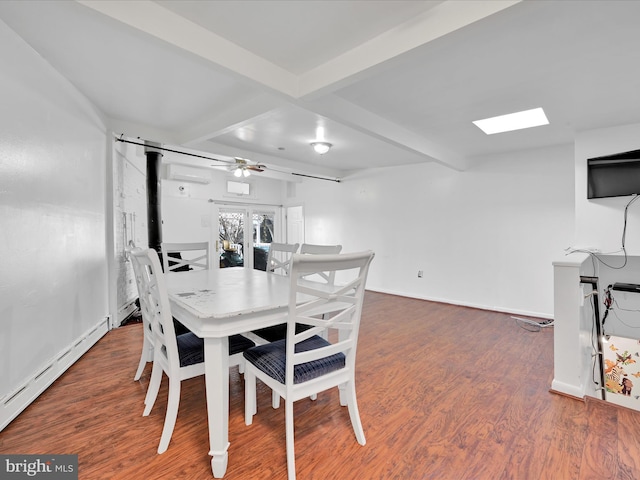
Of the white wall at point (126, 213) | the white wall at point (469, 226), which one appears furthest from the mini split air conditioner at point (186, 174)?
the white wall at point (469, 226)

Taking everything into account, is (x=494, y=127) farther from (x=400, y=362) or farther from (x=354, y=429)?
(x=354, y=429)

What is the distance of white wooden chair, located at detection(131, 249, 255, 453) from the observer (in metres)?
1.53

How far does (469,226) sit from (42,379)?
528 centimetres

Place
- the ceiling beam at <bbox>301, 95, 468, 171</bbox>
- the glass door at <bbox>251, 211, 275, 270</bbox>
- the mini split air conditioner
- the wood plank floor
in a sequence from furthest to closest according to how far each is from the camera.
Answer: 1. the glass door at <bbox>251, 211, 275, 270</bbox>
2. the mini split air conditioner
3. the ceiling beam at <bbox>301, 95, 468, 171</bbox>
4. the wood plank floor

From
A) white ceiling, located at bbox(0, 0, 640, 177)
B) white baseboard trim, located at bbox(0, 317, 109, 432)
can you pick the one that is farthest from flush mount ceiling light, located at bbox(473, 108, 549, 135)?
white baseboard trim, located at bbox(0, 317, 109, 432)

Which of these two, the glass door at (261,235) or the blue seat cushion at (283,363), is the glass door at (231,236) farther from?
the blue seat cushion at (283,363)

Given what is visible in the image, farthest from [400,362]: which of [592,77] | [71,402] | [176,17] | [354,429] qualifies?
[176,17]

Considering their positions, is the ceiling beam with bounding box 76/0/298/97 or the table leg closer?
A: the table leg

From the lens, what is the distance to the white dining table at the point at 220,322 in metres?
1.41

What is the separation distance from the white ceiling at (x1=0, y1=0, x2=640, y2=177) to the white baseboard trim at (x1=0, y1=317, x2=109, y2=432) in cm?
222

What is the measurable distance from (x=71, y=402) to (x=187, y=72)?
250 centimetres

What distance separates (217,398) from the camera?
1.43m

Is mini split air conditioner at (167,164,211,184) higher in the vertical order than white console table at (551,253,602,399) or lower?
higher

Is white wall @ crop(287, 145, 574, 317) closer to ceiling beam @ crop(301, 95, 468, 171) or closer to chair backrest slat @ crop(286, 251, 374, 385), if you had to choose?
ceiling beam @ crop(301, 95, 468, 171)
